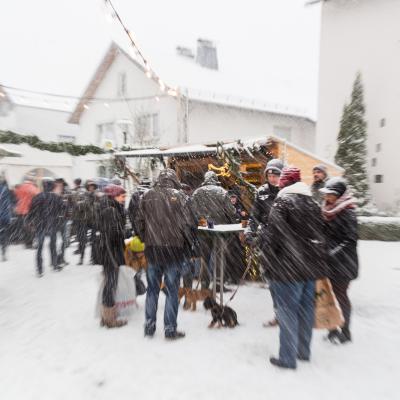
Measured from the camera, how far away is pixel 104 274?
4363 millimetres

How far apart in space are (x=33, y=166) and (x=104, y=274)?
12.6m

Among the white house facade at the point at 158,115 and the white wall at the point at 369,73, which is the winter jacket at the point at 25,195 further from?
the white wall at the point at 369,73

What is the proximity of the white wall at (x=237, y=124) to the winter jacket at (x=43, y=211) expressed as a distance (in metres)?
11.9

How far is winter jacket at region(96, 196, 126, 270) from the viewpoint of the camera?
4.27m

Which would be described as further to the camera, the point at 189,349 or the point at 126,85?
the point at 126,85

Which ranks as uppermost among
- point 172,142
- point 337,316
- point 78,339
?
point 172,142

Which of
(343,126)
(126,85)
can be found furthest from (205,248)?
(126,85)

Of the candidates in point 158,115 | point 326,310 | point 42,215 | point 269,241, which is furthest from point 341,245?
point 158,115

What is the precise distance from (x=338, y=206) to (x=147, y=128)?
16.4 m

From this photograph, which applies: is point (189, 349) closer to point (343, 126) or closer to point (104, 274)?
point (104, 274)

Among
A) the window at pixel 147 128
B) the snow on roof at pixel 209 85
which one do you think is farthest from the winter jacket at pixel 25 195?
the snow on roof at pixel 209 85

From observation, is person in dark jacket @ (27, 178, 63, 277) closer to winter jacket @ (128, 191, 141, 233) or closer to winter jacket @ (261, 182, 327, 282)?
winter jacket @ (128, 191, 141, 233)

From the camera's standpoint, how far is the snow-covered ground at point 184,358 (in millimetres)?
3066

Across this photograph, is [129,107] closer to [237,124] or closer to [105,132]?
[105,132]
